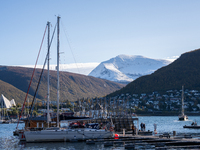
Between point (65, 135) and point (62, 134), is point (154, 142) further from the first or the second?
point (62, 134)

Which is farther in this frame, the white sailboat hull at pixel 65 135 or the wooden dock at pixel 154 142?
the white sailboat hull at pixel 65 135

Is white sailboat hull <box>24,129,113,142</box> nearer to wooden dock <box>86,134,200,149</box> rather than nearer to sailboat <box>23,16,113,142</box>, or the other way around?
sailboat <box>23,16,113,142</box>

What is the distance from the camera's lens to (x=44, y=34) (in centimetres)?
6475

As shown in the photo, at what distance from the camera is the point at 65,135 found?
56.7 meters

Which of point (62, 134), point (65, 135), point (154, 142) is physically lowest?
point (154, 142)

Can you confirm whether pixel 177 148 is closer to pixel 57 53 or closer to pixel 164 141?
pixel 164 141

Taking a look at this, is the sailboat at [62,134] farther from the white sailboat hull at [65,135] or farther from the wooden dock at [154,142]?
the wooden dock at [154,142]

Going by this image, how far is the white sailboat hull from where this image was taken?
185ft

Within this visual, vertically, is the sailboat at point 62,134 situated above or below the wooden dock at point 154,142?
above

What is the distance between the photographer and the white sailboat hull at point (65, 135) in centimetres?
5653

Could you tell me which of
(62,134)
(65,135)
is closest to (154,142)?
(65,135)

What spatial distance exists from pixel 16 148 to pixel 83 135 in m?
10.9

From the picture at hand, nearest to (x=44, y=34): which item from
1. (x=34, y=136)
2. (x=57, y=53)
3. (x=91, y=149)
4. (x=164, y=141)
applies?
(x=57, y=53)

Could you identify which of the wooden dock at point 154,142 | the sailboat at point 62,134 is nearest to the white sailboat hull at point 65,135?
the sailboat at point 62,134
